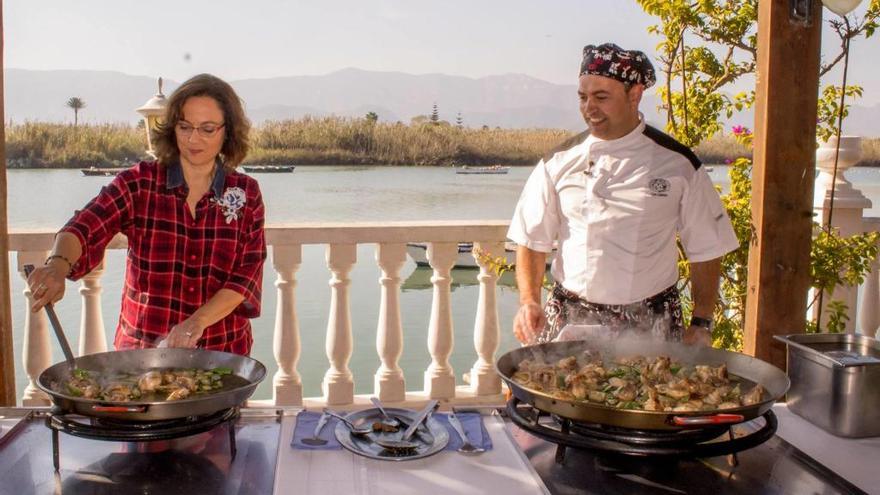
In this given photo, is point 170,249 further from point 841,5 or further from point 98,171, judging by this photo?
point 98,171

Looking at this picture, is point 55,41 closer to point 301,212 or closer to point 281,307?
point 301,212

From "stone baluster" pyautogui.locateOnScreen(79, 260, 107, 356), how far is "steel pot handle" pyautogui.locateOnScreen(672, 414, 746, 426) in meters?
3.07

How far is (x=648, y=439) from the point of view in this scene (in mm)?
1375

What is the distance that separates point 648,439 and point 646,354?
59cm

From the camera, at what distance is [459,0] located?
32875 mm

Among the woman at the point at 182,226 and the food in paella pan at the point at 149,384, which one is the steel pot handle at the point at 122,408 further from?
the woman at the point at 182,226

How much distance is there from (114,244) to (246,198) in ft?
4.86

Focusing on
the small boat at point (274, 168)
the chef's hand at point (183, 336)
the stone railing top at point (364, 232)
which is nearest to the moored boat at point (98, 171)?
the small boat at point (274, 168)

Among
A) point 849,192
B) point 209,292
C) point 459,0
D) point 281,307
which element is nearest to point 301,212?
point 281,307

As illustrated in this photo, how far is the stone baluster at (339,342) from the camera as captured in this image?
3838mm

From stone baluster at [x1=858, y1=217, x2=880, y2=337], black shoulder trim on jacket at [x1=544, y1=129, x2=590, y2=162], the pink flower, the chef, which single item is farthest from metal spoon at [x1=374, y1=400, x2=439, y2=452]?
stone baluster at [x1=858, y1=217, x2=880, y2=337]

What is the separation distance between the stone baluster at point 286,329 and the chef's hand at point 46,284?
1733 mm

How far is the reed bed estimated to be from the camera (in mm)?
4340

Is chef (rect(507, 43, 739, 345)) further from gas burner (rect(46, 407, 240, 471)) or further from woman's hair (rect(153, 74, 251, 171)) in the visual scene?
gas burner (rect(46, 407, 240, 471))
